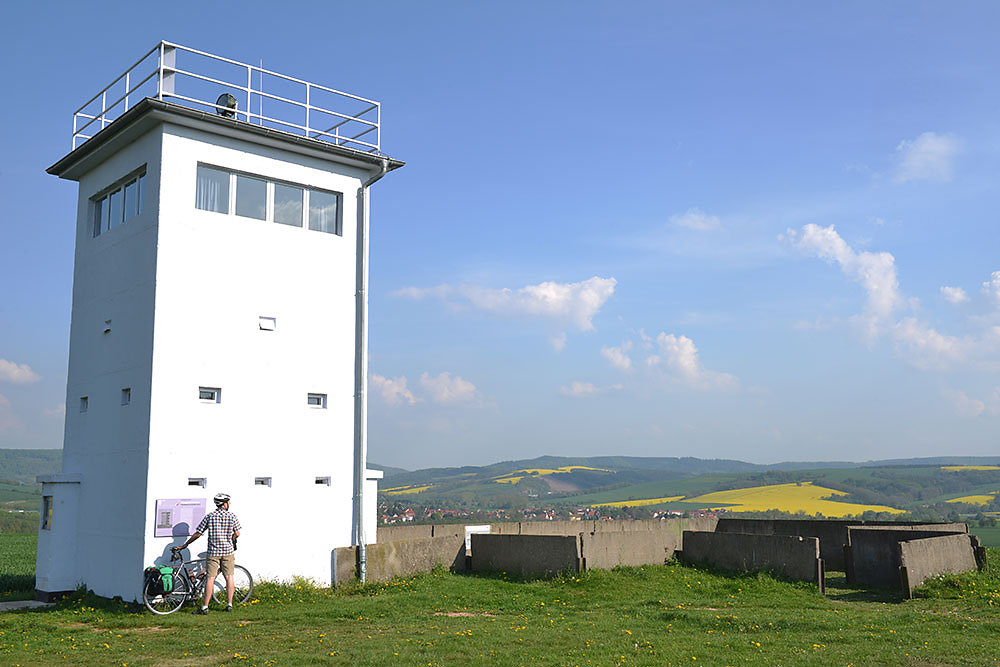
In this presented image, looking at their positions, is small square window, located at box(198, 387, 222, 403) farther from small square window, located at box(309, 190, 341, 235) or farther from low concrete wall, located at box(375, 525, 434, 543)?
low concrete wall, located at box(375, 525, 434, 543)

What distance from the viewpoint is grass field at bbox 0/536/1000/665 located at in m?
11.3

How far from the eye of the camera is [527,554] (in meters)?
19.7

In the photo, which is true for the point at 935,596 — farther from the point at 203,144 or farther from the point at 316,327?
the point at 203,144

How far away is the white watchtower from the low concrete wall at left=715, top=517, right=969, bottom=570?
44.1 ft

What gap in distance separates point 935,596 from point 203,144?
Result: 17702 millimetres

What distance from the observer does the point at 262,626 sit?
566 inches

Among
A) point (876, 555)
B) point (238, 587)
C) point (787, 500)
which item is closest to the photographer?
point (238, 587)

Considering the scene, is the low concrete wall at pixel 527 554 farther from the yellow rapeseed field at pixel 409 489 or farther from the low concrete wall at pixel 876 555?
the yellow rapeseed field at pixel 409 489

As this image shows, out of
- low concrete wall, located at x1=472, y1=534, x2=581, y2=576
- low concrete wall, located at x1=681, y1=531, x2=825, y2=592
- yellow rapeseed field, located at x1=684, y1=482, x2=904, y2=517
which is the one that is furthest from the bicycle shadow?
yellow rapeseed field, located at x1=684, y1=482, x2=904, y2=517

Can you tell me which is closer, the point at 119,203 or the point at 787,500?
the point at 119,203

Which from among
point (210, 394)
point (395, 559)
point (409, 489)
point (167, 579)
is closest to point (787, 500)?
point (409, 489)

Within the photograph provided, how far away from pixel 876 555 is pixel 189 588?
1464 centimetres

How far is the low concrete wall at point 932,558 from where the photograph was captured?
17.0 meters

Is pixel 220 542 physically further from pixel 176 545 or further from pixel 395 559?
pixel 395 559
